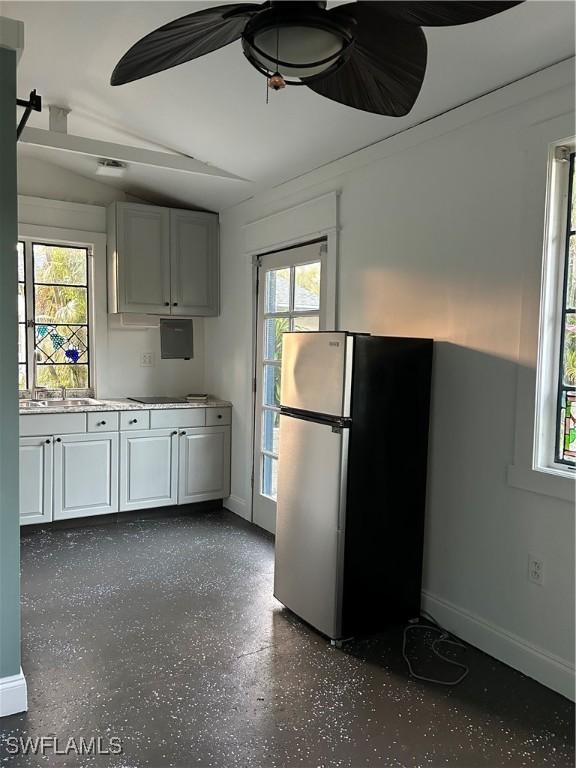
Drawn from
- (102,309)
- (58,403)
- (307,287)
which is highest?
(307,287)

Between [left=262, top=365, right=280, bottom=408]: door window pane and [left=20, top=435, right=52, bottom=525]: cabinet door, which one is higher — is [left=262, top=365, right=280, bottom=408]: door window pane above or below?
above

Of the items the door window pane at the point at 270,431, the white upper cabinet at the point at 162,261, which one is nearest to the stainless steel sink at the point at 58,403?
the white upper cabinet at the point at 162,261

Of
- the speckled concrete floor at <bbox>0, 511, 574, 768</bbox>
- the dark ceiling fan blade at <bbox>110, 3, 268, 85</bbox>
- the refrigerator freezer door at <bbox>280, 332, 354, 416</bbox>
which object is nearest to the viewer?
the dark ceiling fan blade at <bbox>110, 3, 268, 85</bbox>

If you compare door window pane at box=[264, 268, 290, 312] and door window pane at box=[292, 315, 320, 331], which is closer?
door window pane at box=[292, 315, 320, 331]

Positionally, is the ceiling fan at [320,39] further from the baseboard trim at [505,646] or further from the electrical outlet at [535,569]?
the baseboard trim at [505,646]

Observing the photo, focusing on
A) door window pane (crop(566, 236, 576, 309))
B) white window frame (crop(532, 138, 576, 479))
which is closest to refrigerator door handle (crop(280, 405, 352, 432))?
white window frame (crop(532, 138, 576, 479))

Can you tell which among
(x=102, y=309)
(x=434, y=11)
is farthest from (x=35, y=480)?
(x=434, y=11)

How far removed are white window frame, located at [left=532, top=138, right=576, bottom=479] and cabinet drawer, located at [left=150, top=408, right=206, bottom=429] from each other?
2.69m

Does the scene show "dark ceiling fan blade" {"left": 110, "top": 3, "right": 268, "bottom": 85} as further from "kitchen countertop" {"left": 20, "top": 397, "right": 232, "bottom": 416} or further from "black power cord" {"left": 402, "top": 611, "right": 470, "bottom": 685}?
"kitchen countertop" {"left": 20, "top": 397, "right": 232, "bottom": 416}

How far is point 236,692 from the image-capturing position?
2186mm

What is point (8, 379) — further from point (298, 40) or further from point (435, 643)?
point (435, 643)

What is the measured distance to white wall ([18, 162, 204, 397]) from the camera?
432cm

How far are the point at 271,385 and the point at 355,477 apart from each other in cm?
166

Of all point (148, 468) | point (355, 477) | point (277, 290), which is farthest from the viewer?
point (148, 468)
